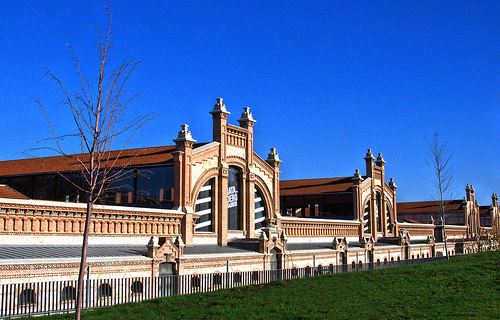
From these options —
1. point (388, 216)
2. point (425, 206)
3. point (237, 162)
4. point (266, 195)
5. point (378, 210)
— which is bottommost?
point (388, 216)

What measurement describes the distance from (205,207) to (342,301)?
52.9 ft

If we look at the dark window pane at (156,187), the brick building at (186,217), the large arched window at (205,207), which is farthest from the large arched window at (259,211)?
the dark window pane at (156,187)

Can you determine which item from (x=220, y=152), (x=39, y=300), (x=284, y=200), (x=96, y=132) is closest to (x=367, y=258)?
(x=284, y=200)

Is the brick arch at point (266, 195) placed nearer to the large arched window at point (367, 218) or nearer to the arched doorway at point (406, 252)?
the large arched window at point (367, 218)

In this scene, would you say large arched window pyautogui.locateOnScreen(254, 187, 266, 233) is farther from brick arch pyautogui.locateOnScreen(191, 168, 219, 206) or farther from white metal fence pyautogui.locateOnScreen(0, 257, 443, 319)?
white metal fence pyautogui.locateOnScreen(0, 257, 443, 319)

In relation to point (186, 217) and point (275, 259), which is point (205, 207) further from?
point (275, 259)

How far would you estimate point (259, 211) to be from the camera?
41594mm

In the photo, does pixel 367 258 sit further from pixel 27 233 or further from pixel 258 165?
pixel 27 233

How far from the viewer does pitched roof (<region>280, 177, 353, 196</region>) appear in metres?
58.9

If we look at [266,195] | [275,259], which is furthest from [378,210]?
[275,259]

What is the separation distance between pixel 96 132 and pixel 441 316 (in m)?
12.8

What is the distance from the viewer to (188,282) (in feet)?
83.2

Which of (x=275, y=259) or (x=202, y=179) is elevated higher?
(x=202, y=179)

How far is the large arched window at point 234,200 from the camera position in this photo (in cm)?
3872
